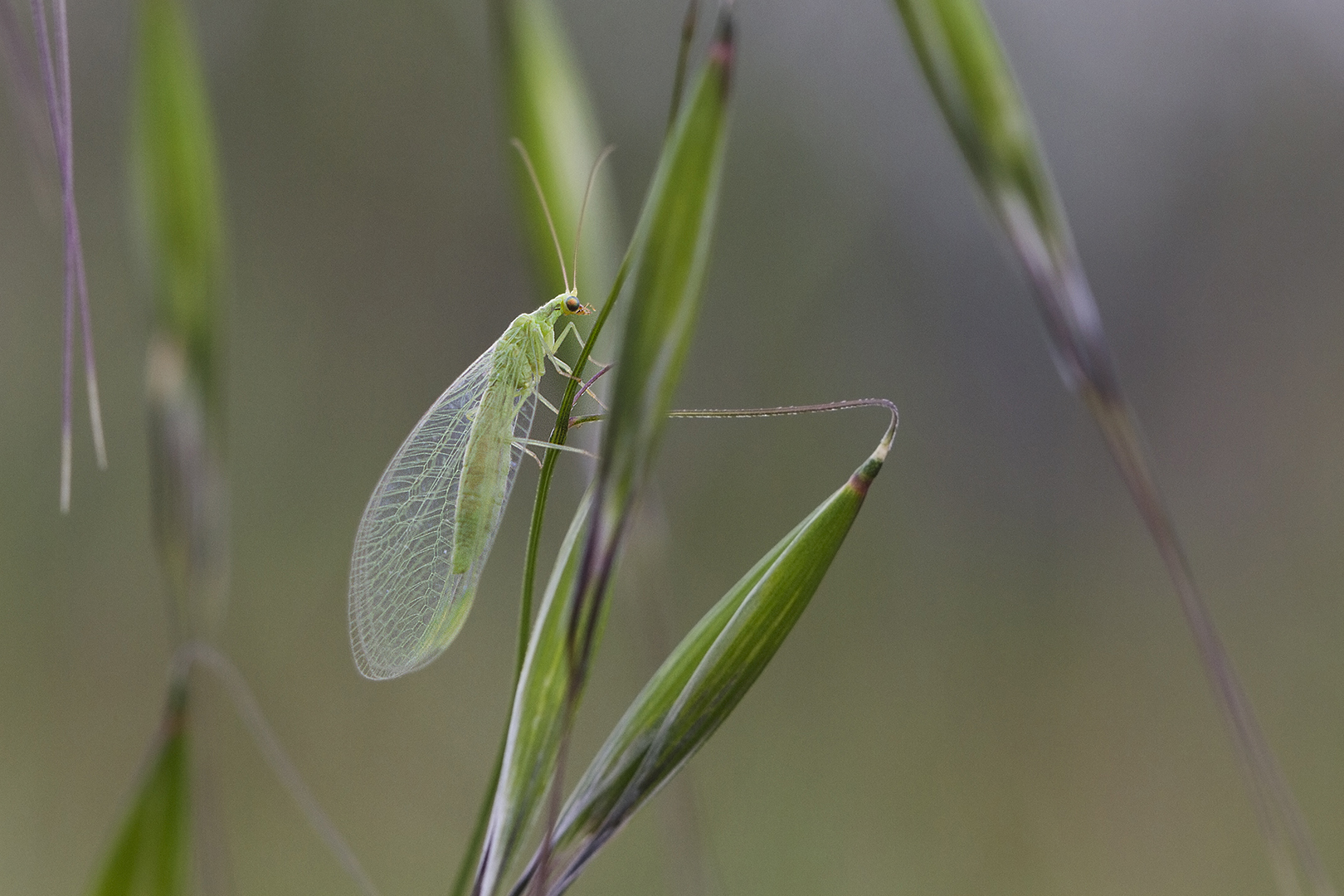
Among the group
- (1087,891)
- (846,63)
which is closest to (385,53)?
(846,63)

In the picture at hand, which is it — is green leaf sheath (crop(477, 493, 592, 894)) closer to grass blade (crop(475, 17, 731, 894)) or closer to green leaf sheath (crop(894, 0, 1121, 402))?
grass blade (crop(475, 17, 731, 894))

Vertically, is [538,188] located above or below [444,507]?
above

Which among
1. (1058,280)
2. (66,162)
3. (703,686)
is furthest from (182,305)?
(1058,280)

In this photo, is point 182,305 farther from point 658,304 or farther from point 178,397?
point 658,304

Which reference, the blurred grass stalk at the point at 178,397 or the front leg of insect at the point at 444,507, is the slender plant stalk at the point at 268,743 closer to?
the blurred grass stalk at the point at 178,397

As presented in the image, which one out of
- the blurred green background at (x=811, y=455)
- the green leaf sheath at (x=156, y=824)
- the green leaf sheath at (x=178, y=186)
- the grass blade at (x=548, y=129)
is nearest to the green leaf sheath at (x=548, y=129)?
the grass blade at (x=548, y=129)

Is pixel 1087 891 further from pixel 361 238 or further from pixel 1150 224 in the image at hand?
pixel 361 238

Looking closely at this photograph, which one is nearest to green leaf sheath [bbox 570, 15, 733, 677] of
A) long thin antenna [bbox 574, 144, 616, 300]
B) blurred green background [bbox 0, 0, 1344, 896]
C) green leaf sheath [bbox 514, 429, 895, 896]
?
green leaf sheath [bbox 514, 429, 895, 896]
